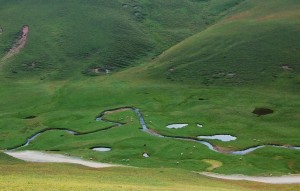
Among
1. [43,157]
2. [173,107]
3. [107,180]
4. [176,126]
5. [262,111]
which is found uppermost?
[107,180]

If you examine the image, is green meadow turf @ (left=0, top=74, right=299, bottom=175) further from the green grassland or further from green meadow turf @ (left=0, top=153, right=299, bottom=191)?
green meadow turf @ (left=0, top=153, right=299, bottom=191)

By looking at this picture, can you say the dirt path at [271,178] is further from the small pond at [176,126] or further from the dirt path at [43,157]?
the small pond at [176,126]

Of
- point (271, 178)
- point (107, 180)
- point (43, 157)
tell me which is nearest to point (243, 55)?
point (43, 157)

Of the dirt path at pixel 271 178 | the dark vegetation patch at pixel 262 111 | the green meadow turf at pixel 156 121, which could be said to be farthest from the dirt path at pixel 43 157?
the dark vegetation patch at pixel 262 111

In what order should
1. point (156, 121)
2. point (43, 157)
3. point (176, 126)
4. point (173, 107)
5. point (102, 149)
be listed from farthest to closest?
point (173, 107) < point (156, 121) < point (176, 126) < point (102, 149) < point (43, 157)

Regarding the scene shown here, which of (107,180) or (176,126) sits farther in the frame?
(176,126)

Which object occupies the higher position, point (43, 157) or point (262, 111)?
point (262, 111)

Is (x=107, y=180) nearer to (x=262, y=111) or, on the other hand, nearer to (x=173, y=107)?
(x=262, y=111)

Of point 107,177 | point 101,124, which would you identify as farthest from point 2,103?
point 107,177

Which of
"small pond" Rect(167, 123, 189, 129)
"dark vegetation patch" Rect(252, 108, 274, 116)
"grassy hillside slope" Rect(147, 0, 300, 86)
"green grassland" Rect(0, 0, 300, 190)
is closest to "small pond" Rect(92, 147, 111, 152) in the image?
"green grassland" Rect(0, 0, 300, 190)
